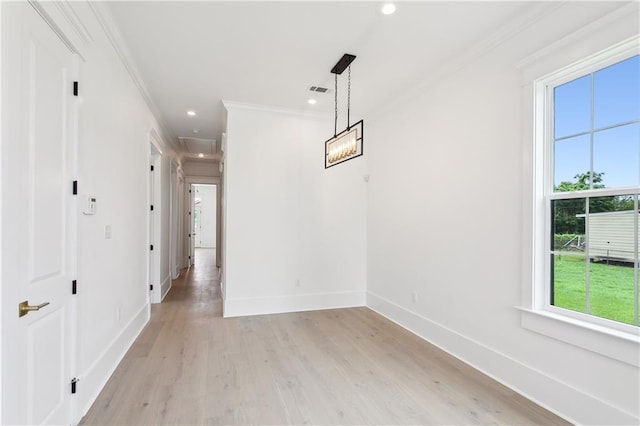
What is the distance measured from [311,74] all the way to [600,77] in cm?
245

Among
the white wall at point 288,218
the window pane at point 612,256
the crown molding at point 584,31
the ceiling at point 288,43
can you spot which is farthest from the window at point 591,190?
the white wall at point 288,218

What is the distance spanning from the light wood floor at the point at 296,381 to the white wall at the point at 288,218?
66 centimetres

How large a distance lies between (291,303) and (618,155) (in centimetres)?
385

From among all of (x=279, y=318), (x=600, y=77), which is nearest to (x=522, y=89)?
(x=600, y=77)

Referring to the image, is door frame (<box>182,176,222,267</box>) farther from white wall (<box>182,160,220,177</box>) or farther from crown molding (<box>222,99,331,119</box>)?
crown molding (<box>222,99,331,119</box>)

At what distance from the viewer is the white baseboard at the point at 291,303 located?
432 cm

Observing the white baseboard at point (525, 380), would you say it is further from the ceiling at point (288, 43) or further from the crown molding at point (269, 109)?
the crown molding at point (269, 109)

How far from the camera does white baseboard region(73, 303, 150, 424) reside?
214 centimetres

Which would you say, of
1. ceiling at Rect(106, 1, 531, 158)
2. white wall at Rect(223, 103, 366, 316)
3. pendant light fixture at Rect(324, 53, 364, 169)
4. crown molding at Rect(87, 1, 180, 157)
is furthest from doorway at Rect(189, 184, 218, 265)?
pendant light fixture at Rect(324, 53, 364, 169)

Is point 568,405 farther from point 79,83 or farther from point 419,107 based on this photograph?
point 79,83

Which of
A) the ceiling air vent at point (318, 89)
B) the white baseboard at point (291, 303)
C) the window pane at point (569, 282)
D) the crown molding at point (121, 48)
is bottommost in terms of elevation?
the white baseboard at point (291, 303)

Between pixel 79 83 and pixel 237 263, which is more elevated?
pixel 79 83

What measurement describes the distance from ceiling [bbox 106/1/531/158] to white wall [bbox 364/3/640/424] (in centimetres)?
33

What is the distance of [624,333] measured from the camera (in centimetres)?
192
